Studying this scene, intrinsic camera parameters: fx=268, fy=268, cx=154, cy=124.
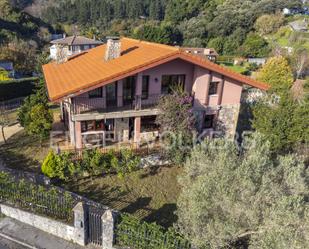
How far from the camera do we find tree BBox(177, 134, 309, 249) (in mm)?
8613

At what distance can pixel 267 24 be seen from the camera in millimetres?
74938

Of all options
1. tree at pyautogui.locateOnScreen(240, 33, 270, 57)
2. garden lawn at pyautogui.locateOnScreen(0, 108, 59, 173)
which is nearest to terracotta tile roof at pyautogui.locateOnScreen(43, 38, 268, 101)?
garden lawn at pyautogui.locateOnScreen(0, 108, 59, 173)

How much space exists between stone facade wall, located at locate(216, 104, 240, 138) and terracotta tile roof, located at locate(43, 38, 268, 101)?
7.98ft

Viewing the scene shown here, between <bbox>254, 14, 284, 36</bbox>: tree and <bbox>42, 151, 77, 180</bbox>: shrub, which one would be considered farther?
<bbox>254, 14, 284, 36</bbox>: tree

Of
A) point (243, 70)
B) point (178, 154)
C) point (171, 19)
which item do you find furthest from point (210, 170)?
point (171, 19)

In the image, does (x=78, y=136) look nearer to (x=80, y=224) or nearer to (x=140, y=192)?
(x=140, y=192)

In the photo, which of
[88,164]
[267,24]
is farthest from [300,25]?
[88,164]

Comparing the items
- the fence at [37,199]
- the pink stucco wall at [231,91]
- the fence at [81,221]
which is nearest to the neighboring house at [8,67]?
the fence at [37,199]

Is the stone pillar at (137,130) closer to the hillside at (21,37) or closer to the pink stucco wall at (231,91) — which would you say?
the pink stucco wall at (231,91)

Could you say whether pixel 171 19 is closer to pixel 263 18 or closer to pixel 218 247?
pixel 263 18

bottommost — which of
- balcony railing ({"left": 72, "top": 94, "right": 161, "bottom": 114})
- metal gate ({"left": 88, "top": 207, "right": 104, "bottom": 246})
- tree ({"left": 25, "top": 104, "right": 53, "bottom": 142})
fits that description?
metal gate ({"left": 88, "top": 207, "right": 104, "bottom": 246})

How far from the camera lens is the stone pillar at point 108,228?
10602 millimetres

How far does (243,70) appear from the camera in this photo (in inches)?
2351

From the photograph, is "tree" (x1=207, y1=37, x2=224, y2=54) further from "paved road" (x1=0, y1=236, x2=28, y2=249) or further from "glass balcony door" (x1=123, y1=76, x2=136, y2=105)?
"paved road" (x1=0, y1=236, x2=28, y2=249)
